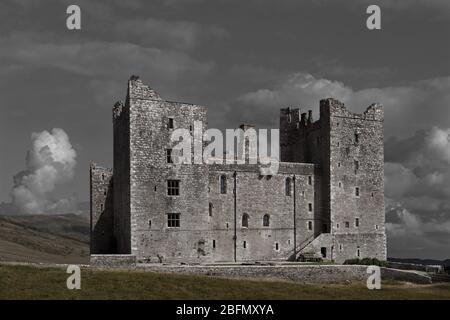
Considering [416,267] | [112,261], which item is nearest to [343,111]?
[416,267]

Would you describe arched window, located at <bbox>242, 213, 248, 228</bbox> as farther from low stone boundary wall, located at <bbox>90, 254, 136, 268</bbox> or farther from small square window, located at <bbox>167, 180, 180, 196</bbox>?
low stone boundary wall, located at <bbox>90, 254, 136, 268</bbox>

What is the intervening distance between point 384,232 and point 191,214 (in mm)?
23460

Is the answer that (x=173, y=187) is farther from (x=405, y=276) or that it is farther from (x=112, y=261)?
(x=405, y=276)

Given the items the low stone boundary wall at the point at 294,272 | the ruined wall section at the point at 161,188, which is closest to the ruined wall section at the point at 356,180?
the low stone boundary wall at the point at 294,272

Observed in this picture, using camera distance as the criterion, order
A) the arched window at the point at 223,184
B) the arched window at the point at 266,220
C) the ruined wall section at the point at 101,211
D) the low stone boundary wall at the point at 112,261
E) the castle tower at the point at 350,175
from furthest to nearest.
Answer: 1. the castle tower at the point at 350,175
2. the arched window at the point at 266,220
3. the ruined wall section at the point at 101,211
4. the arched window at the point at 223,184
5. the low stone boundary wall at the point at 112,261

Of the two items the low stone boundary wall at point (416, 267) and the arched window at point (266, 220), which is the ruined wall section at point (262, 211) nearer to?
the arched window at point (266, 220)

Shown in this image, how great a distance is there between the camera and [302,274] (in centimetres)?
5400

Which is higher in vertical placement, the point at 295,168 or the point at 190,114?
the point at 190,114

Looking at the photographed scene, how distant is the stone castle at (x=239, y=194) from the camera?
57438 mm

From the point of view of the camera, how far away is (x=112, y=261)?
52.8m

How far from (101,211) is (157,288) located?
2295cm

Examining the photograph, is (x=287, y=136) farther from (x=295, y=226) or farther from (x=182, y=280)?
(x=182, y=280)

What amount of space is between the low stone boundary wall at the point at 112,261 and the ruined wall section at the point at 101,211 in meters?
9.34
